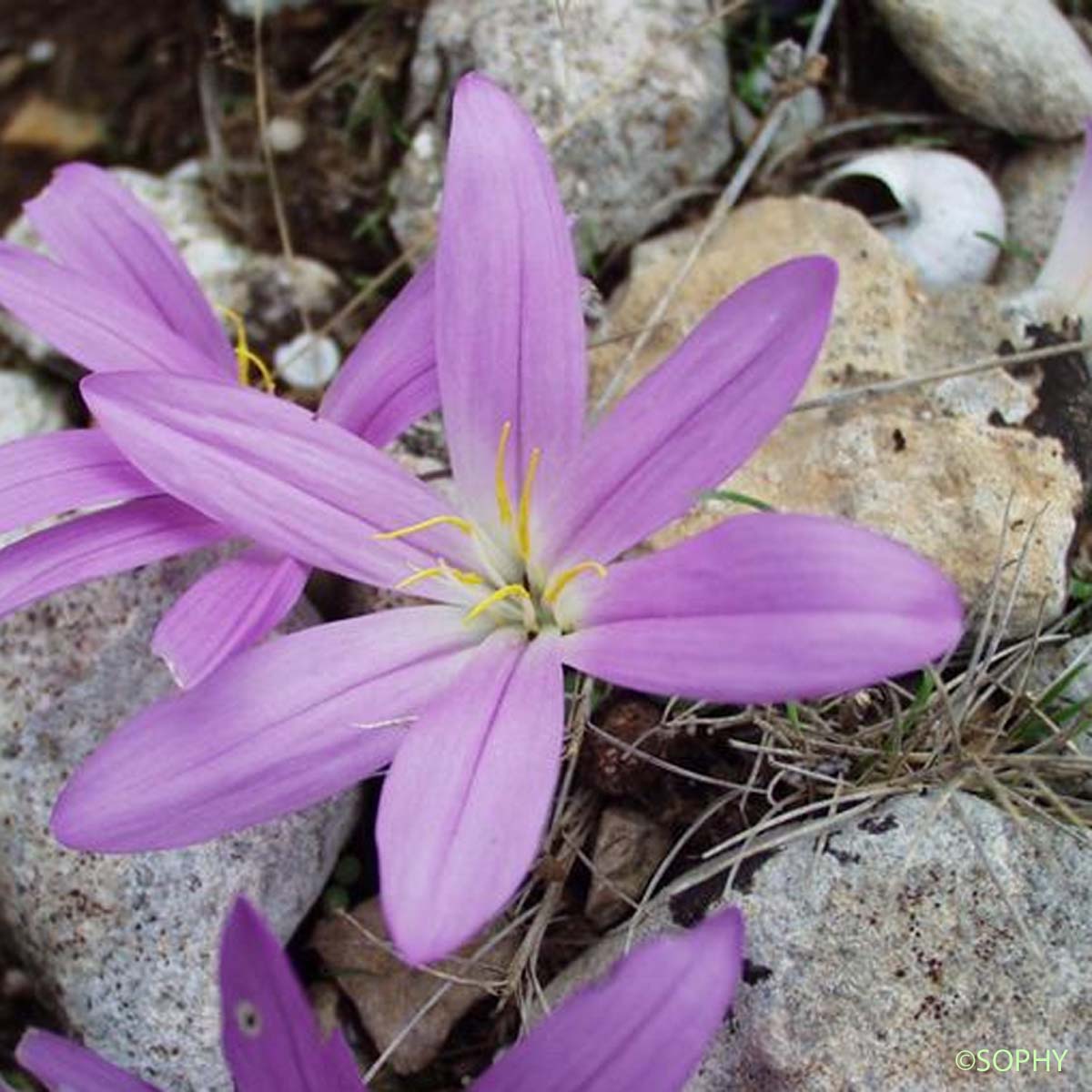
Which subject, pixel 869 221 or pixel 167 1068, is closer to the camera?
pixel 167 1068

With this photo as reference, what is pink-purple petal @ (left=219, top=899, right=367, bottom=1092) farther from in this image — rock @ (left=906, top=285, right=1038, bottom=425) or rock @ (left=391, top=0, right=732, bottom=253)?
rock @ (left=391, top=0, right=732, bottom=253)

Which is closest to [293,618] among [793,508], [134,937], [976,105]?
[134,937]

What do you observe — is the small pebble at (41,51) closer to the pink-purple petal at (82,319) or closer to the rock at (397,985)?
the pink-purple petal at (82,319)

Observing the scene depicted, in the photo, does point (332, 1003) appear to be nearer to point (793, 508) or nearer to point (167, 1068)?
point (167, 1068)

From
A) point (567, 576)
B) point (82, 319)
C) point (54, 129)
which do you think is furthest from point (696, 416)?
point (54, 129)

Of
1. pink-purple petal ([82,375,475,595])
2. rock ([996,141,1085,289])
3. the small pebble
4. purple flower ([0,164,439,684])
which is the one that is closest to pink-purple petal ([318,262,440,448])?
purple flower ([0,164,439,684])

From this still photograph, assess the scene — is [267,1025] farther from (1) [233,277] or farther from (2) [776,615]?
(1) [233,277]

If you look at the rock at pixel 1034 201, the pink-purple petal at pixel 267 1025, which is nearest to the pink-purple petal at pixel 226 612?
the pink-purple petal at pixel 267 1025
